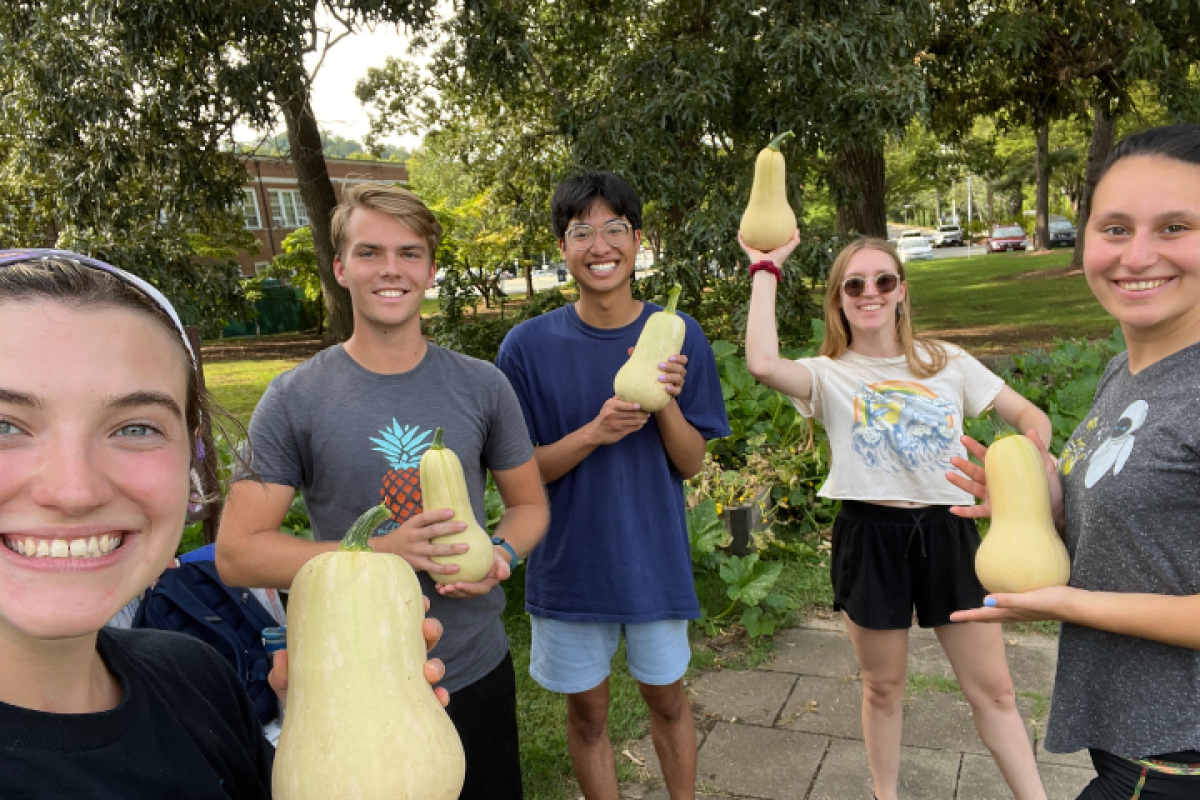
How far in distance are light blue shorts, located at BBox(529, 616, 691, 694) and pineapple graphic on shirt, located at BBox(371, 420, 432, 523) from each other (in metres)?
0.92

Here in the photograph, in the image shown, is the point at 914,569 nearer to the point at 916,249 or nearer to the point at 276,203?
the point at 916,249

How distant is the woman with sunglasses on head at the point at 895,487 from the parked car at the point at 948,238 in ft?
197

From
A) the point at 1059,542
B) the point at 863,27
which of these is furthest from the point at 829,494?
the point at 863,27

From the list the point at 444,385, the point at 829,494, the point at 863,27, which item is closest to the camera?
the point at 444,385

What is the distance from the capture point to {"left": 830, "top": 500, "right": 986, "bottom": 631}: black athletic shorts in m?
2.80

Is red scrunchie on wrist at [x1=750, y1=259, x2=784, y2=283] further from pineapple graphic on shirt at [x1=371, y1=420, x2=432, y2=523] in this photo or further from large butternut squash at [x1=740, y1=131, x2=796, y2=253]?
pineapple graphic on shirt at [x1=371, y1=420, x2=432, y2=523]

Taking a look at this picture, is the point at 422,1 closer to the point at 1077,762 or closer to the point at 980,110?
the point at 1077,762

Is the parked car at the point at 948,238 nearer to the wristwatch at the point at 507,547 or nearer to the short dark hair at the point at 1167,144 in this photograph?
the short dark hair at the point at 1167,144

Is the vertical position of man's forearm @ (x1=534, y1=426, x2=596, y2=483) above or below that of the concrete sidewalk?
above

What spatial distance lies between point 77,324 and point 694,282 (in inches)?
257

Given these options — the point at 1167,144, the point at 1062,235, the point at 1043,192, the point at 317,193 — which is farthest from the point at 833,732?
the point at 1062,235

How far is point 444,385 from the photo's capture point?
90.1 inches

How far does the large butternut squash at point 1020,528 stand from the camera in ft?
6.07

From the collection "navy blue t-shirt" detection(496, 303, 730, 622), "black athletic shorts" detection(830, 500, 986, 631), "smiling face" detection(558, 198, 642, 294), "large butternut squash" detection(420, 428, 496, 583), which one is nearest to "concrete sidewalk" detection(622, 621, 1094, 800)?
"black athletic shorts" detection(830, 500, 986, 631)
